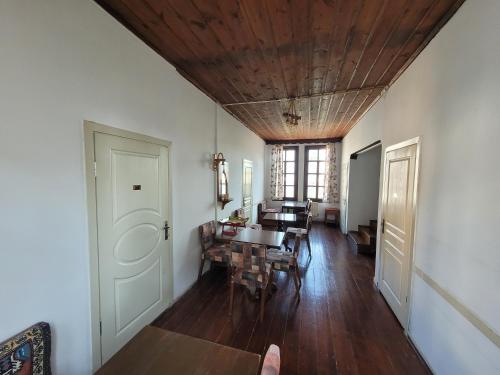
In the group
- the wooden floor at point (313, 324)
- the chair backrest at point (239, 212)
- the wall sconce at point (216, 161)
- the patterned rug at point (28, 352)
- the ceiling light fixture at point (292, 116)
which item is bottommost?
the wooden floor at point (313, 324)

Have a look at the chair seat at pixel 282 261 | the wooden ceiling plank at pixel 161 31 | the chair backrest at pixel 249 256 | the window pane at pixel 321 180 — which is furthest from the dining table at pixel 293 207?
the wooden ceiling plank at pixel 161 31

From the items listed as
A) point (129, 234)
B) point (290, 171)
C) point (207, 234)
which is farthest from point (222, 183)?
point (290, 171)

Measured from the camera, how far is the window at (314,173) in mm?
7285

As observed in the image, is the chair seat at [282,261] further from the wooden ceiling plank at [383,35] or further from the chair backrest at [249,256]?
the wooden ceiling plank at [383,35]

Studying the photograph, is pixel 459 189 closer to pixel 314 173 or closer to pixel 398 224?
pixel 398 224

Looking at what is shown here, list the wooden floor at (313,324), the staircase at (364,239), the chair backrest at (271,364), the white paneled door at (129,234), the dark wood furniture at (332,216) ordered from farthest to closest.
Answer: the dark wood furniture at (332,216), the staircase at (364,239), the wooden floor at (313,324), the white paneled door at (129,234), the chair backrest at (271,364)

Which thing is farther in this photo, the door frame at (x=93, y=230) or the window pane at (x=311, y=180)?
the window pane at (x=311, y=180)

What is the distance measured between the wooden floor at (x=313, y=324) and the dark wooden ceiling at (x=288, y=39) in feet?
9.40

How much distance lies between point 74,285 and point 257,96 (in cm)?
327

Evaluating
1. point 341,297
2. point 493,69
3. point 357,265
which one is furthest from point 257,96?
point 357,265

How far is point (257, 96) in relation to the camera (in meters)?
3.44

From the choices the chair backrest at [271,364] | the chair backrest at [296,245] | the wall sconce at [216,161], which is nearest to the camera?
the chair backrest at [271,364]

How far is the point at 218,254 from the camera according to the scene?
9.86ft

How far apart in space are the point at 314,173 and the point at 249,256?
5.82 m
